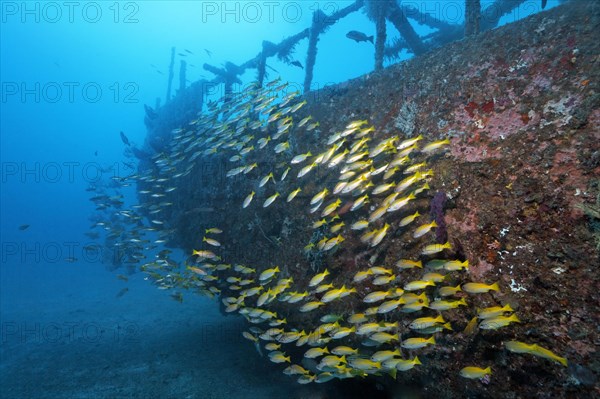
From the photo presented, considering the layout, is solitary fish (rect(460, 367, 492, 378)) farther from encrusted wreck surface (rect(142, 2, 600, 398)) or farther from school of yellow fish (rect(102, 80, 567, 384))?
encrusted wreck surface (rect(142, 2, 600, 398))

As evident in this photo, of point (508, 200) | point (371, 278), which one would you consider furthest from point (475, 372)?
point (508, 200)

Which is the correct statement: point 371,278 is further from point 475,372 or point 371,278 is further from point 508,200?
point 508,200

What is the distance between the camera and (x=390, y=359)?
12.8ft

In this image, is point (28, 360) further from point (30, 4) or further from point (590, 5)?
point (30, 4)

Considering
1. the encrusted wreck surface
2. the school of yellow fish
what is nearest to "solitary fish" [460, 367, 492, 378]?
the school of yellow fish

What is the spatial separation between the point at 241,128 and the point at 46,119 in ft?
701

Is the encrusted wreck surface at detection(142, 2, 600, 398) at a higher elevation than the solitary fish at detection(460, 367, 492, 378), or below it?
higher

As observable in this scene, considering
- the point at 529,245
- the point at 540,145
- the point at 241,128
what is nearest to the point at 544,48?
the point at 540,145

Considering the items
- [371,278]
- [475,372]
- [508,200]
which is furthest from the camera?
[371,278]

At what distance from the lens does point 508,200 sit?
156 inches

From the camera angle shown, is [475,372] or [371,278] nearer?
[475,372]

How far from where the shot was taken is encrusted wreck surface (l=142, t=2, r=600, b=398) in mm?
3260

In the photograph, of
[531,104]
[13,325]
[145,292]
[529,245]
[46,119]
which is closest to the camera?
[529,245]

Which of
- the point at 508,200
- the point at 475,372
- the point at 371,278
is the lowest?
the point at 475,372
